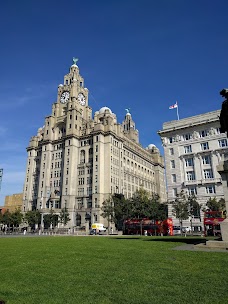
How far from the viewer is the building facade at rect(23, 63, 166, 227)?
3570 inches

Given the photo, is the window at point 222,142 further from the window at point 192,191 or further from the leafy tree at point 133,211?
the leafy tree at point 133,211

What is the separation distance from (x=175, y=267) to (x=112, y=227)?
254 feet

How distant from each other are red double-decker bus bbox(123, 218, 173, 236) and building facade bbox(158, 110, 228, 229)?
9.84 m

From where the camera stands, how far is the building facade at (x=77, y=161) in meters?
90.7

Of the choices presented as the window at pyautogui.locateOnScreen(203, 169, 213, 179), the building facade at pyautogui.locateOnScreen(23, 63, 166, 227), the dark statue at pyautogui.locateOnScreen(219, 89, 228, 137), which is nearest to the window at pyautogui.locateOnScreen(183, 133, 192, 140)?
the window at pyautogui.locateOnScreen(203, 169, 213, 179)

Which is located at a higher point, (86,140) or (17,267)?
(86,140)

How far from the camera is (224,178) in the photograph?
17.2 m

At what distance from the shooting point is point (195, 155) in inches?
2421

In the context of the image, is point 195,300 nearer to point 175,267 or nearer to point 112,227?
point 175,267

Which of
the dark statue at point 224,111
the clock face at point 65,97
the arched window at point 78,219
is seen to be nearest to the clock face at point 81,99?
the clock face at point 65,97

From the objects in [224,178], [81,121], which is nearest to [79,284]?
[224,178]

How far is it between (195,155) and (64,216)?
162ft

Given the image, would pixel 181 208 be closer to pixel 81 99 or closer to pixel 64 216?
pixel 64 216

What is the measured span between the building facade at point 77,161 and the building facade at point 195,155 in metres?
31.8
